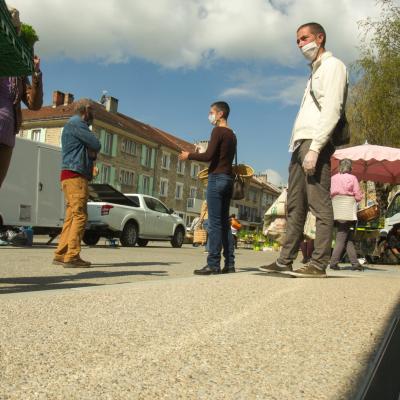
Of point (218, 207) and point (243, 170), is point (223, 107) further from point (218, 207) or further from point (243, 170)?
point (218, 207)

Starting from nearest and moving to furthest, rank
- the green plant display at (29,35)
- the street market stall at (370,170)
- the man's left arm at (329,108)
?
the green plant display at (29,35)
the man's left arm at (329,108)
the street market stall at (370,170)

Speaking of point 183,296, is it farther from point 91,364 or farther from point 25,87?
point 25,87

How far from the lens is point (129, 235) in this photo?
15.8 meters

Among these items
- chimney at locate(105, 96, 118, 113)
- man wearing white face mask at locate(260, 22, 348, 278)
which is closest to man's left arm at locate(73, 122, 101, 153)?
man wearing white face mask at locate(260, 22, 348, 278)

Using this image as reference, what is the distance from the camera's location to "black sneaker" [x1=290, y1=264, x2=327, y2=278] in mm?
4695

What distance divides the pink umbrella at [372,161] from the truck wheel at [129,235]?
6.17 m

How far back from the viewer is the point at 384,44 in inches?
851

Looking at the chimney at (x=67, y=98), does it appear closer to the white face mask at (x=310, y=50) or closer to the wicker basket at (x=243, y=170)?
the wicker basket at (x=243, y=170)

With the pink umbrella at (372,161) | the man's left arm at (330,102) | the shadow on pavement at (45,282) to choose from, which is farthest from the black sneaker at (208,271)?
the pink umbrella at (372,161)

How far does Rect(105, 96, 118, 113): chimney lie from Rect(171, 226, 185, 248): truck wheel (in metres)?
33.3

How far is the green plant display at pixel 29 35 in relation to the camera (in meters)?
2.96

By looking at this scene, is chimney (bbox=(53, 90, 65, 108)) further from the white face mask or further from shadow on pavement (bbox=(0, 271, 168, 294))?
the white face mask

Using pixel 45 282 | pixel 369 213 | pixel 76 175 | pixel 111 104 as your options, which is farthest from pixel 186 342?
pixel 111 104

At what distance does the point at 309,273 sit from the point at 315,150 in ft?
3.52
